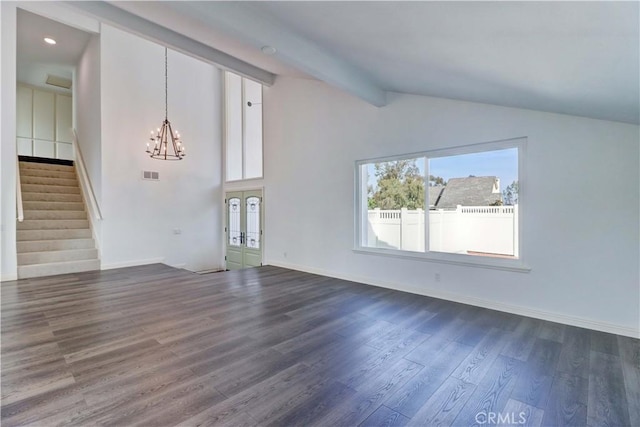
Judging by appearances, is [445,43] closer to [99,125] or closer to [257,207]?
[257,207]

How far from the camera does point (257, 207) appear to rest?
7.44 m

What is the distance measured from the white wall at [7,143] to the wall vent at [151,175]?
2.20 meters

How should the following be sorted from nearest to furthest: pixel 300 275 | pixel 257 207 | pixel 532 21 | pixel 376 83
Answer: pixel 532 21, pixel 376 83, pixel 300 275, pixel 257 207

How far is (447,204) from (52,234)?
7.85 m

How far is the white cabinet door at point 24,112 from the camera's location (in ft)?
31.0

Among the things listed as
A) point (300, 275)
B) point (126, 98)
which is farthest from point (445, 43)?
point (126, 98)

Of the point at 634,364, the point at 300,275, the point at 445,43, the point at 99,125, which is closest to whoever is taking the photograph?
the point at 445,43

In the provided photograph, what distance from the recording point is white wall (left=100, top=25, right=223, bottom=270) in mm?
6602

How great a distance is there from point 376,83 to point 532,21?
10.0 ft

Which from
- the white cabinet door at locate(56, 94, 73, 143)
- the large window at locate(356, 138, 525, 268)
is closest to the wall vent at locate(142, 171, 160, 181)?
the large window at locate(356, 138, 525, 268)

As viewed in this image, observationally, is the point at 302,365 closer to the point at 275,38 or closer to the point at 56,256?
the point at 275,38

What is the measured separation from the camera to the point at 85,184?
721 centimetres

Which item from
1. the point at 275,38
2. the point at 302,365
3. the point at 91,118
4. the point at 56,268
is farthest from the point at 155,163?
the point at 302,365

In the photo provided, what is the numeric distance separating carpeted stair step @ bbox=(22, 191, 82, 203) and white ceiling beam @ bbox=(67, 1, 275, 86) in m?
5.13
